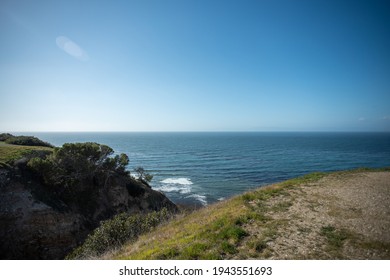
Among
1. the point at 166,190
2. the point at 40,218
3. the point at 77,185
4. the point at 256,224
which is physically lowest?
the point at 166,190

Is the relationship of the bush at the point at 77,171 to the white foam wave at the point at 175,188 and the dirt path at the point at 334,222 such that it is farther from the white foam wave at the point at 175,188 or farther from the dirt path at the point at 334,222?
the dirt path at the point at 334,222

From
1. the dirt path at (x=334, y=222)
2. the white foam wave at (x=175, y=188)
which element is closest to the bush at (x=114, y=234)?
the dirt path at (x=334, y=222)

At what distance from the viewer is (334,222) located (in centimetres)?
866

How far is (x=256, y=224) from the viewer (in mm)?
8977

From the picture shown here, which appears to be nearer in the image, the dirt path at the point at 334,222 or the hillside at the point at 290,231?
the dirt path at the point at 334,222

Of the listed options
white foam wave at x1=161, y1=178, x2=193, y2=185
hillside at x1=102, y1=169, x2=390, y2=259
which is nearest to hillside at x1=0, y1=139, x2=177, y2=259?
hillside at x1=102, y1=169, x2=390, y2=259

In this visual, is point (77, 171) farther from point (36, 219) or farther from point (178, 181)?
point (178, 181)

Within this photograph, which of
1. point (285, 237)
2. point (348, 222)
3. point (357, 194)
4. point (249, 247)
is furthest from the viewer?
point (357, 194)

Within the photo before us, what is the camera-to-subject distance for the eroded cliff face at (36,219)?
1752 cm

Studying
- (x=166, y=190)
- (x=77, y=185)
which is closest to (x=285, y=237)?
(x=77, y=185)

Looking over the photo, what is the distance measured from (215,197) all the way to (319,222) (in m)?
29.4

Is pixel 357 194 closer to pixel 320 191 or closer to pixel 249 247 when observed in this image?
pixel 320 191
